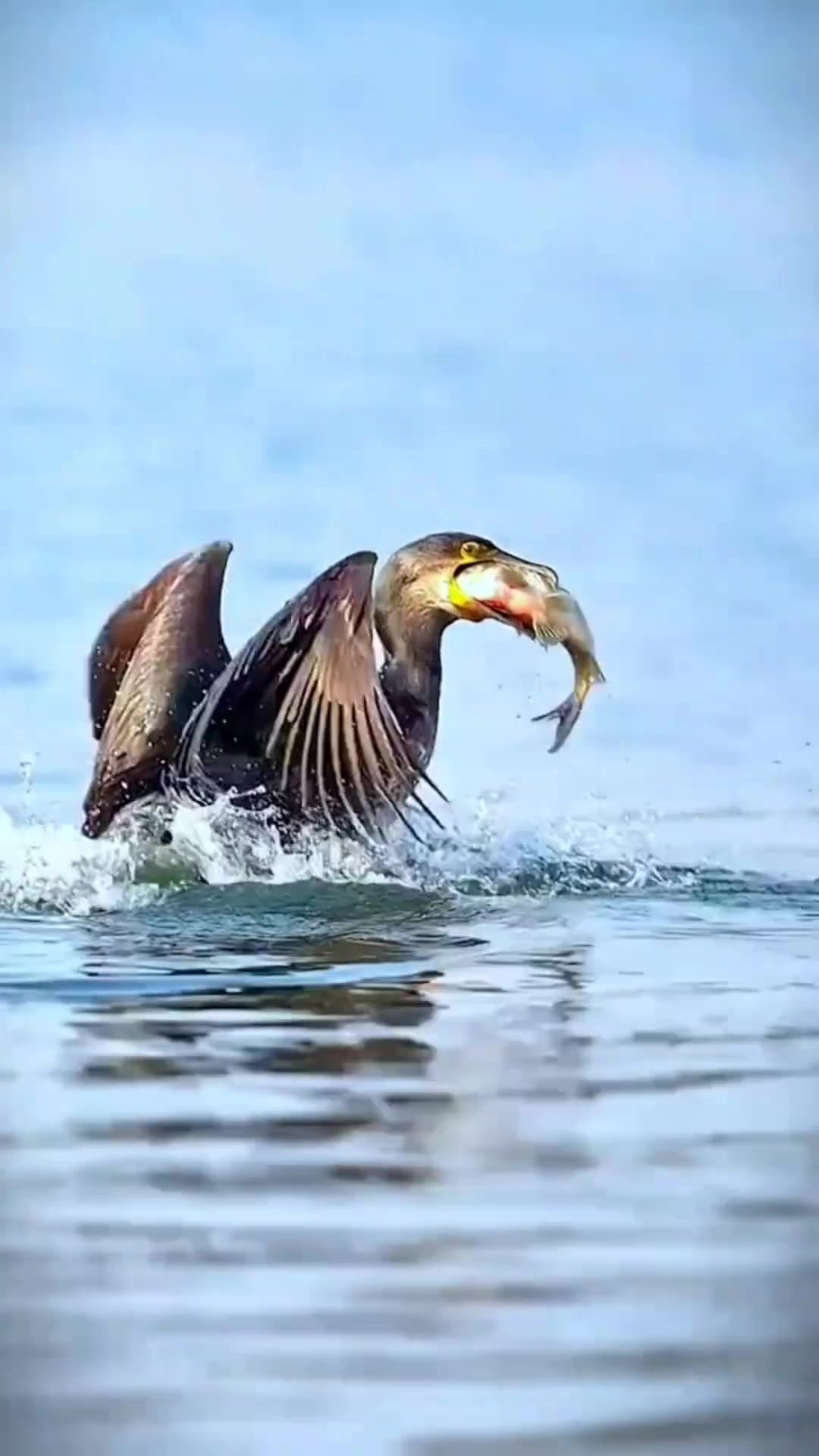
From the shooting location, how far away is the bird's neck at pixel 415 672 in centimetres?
565

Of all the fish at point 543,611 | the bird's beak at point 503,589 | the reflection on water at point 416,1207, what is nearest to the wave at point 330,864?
the fish at point 543,611

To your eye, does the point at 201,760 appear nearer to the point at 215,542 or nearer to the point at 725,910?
the point at 215,542

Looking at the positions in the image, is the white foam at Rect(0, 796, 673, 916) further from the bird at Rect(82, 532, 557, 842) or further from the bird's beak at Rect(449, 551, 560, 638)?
the bird's beak at Rect(449, 551, 560, 638)

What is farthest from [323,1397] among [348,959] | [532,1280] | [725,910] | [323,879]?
[323,879]

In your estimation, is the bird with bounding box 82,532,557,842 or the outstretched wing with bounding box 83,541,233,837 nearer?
the bird with bounding box 82,532,557,842

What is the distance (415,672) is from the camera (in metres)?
5.78

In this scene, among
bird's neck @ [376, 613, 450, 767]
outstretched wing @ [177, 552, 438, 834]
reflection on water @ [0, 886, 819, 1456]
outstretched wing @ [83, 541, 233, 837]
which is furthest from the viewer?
bird's neck @ [376, 613, 450, 767]

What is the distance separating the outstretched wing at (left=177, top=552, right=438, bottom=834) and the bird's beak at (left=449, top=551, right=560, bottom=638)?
0.51 metres

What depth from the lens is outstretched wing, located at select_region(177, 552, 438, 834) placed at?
494 centimetres

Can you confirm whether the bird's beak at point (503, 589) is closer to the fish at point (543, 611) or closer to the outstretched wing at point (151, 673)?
the fish at point (543, 611)

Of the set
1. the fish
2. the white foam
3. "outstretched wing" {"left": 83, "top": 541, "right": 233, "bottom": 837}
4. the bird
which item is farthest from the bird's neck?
"outstretched wing" {"left": 83, "top": 541, "right": 233, "bottom": 837}

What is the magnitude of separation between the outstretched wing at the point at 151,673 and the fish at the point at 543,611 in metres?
0.54

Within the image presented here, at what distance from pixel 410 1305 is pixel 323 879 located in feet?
10.1

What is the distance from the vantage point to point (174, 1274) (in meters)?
2.10
